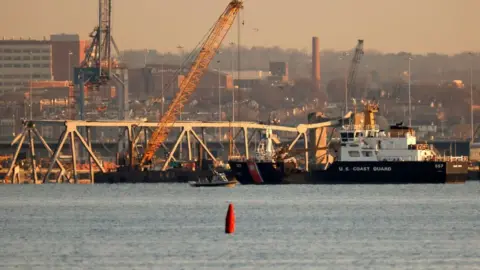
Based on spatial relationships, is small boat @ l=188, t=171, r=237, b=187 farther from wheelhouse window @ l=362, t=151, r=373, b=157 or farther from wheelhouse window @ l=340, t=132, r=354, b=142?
wheelhouse window @ l=362, t=151, r=373, b=157

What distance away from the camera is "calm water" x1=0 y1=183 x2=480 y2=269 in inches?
2963

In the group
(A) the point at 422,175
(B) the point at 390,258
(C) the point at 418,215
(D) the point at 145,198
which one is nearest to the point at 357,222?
(C) the point at 418,215

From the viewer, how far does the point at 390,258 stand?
76.2m

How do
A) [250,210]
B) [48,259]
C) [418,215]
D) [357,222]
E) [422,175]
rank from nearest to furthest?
[48,259], [357,222], [418,215], [250,210], [422,175]

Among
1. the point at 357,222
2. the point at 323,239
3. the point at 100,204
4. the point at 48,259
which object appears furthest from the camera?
the point at 100,204

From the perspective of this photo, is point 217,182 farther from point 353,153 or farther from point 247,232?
point 247,232

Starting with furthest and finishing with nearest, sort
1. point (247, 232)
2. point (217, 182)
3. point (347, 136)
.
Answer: point (347, 136), point (217, 182), point (247, 232)

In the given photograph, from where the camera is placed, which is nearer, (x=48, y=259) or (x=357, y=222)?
(x=48, y=259)

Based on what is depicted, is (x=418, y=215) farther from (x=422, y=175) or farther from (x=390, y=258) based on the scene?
(x=422, y=175)

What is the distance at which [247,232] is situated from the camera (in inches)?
3674

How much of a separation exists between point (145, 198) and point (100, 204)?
610 inches

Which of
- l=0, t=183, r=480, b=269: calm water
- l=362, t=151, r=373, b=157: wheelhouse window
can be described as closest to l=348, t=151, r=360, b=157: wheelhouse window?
l=362, t=151, r=373, b=157: wheelhouse window

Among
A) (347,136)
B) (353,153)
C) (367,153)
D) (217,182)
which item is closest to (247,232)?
(217,182)

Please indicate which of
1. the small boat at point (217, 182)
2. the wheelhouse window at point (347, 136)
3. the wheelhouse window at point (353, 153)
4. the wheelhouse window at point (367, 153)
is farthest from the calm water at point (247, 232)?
the wheelhouse window at point (347, 136)
